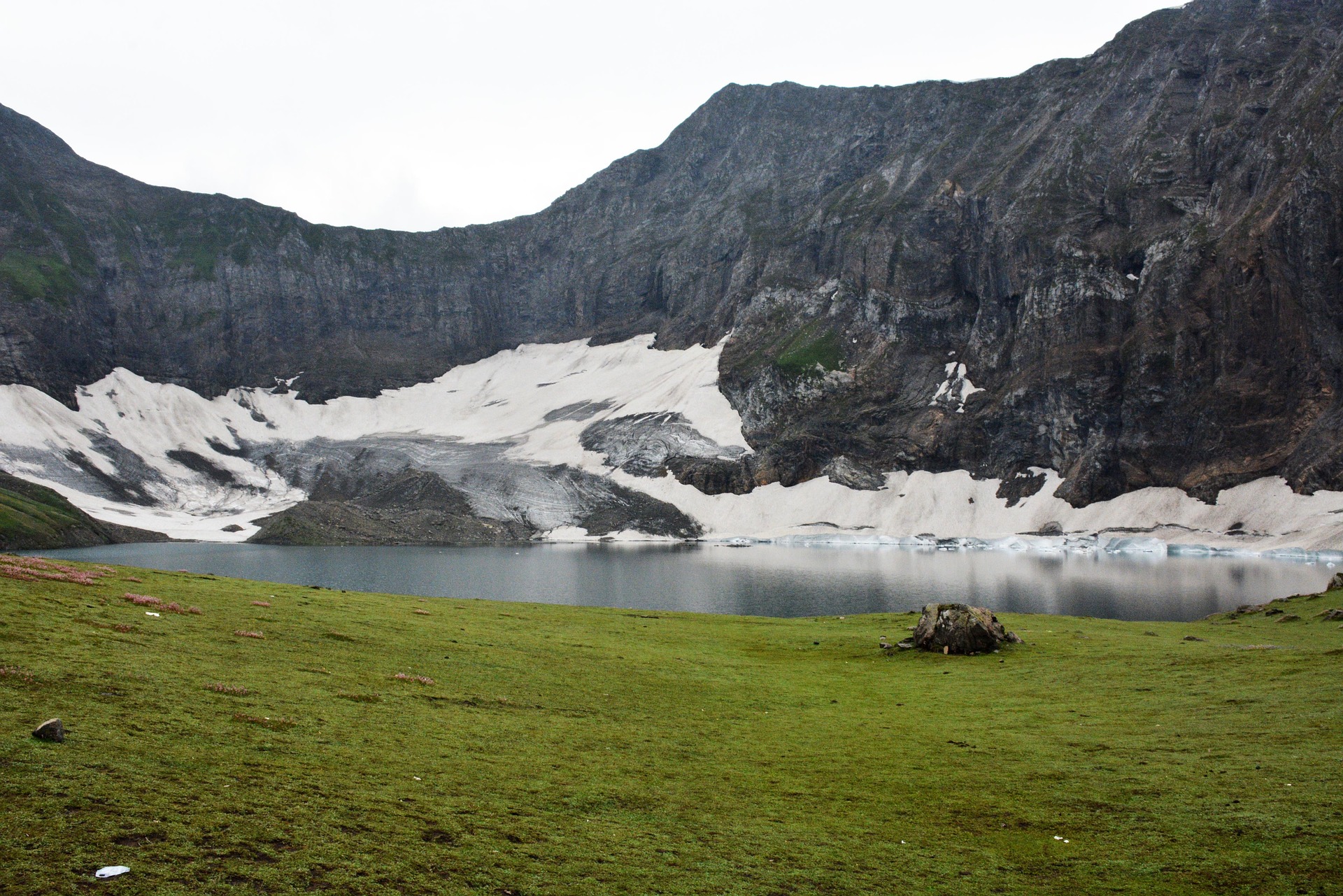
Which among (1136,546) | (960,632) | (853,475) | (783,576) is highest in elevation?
(853,475)

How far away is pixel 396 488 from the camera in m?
199

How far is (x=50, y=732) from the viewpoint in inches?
539

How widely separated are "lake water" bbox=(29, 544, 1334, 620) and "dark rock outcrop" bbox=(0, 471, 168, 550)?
17.6ft

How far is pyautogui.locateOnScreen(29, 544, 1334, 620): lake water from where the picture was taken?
7469cm

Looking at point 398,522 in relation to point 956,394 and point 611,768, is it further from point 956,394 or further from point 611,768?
point 611,768

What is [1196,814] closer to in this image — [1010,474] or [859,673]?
[859,673]

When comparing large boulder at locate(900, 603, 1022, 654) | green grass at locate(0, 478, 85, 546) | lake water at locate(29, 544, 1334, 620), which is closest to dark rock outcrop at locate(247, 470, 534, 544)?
lake water at locate(29, 544, 1334, 620)

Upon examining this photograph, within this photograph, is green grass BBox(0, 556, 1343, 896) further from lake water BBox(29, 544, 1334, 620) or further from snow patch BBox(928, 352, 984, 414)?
snow patch BBox(928, 352, 984, 414)

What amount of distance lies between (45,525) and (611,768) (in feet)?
523

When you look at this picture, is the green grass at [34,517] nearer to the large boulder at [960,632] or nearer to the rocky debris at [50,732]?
the large boulder at [960,632]

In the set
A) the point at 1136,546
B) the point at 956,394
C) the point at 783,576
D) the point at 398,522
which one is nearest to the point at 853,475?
the point at 956,394

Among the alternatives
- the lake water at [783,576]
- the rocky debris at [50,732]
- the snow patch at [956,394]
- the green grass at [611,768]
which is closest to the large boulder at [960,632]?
the green grass at [611,768]

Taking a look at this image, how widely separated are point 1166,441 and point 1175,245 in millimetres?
37354


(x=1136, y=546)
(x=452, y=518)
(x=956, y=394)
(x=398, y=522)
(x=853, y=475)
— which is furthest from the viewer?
(x=956, y=394)
